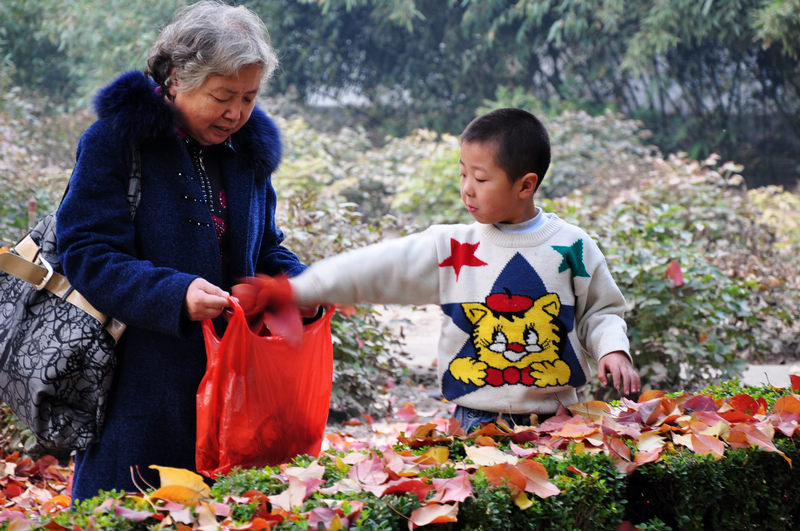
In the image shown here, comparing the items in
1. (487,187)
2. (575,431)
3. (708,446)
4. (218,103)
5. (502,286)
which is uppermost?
(218,103)

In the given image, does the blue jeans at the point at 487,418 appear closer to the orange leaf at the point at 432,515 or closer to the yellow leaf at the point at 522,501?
the yellow leaf at the point at 522,501

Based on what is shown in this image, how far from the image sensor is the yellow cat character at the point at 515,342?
2098mm

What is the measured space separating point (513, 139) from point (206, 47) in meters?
0.75

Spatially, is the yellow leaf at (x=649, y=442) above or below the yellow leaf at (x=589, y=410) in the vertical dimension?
below

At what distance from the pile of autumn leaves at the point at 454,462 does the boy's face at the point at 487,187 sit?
0.51 m

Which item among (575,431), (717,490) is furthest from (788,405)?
(575,431)

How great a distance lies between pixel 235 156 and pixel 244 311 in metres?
0.46

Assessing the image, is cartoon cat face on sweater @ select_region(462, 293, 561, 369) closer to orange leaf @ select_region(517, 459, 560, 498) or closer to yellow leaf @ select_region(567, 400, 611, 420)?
yellow leaf @ select_region(567, 400, 611, 420)

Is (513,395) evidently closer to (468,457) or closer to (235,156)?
(468,457)

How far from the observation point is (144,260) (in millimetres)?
2023

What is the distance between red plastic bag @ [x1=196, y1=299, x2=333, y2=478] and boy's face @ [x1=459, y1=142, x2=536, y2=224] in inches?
19.8

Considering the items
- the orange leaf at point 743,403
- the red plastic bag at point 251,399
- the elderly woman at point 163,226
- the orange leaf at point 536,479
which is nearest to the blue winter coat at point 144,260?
the elderly woman at point 163,226

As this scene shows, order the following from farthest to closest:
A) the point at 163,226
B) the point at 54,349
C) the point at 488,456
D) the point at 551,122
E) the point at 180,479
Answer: the point at 551,122 < the point at 163,226 < the point at 54,349 < the point at 488,456 < the point at 180,479

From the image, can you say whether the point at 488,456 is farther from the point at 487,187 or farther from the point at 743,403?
the point at 743,403
